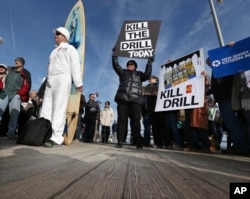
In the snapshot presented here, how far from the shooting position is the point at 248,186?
81cm

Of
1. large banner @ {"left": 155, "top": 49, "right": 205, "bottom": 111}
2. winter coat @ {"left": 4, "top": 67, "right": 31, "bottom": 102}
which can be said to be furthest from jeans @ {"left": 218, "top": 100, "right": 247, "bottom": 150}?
winter coat @ {"left": 4, "top": 67, "right": 31, "bottom": 102}

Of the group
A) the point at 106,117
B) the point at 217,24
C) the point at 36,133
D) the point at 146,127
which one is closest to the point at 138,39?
the point at 146,127

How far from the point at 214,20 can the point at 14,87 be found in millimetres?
6429

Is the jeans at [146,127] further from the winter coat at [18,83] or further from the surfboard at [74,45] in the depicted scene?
the winter coat at [18,83]

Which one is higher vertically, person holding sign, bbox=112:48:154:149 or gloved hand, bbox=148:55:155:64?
gloved hand, bbox=148:55:155:64

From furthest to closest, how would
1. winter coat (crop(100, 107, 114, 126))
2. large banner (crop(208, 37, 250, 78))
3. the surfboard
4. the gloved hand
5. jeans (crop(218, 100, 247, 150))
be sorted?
winter coat (crop(100, 107, 114, 126)) → the gloved hand → the surfboard → large banner (crop(208, 37, 250, 78)) → jeans (crop(218, 100, 247, 150))

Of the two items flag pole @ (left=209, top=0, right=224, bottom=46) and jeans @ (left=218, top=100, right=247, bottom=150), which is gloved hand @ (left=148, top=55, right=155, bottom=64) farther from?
flag pole @ (left=209, top=0, right=224, bottom=46)

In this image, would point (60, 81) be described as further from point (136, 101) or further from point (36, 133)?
point (136, 101)

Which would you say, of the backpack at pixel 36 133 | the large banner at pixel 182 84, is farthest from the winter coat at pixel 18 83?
the large banner at pixel 182 84

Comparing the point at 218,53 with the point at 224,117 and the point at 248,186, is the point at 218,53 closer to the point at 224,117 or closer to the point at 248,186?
the point at 224,117

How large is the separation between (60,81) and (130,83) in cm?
141

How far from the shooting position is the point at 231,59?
14.7ft

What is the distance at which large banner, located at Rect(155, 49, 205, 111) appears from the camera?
496cm

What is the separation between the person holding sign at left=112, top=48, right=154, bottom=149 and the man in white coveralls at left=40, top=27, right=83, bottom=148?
3.29 ft
